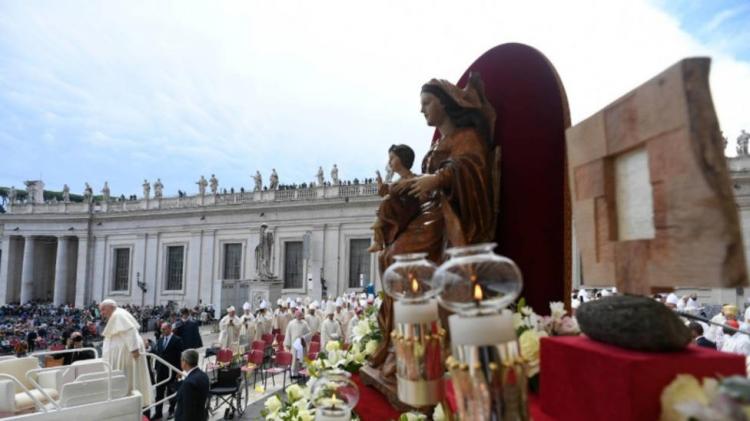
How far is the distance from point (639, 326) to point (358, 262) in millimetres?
30879

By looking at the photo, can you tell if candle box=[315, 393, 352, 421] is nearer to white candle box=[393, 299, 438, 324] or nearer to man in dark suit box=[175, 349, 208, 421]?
white candle box=[393, 299, 438, 324]

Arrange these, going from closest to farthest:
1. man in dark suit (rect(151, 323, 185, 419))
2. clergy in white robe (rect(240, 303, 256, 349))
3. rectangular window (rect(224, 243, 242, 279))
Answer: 1. man in dark suit (rect(151, 323, 185, 419))
2. clergy in white robe (rect(240, 303, 256, 349))
3. rectangular window (rect(224, 243, 242, 279))

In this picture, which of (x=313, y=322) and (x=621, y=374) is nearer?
(x=621, y=374)

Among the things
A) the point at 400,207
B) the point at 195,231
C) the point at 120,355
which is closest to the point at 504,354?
the point at 400,207

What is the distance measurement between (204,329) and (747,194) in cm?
2925

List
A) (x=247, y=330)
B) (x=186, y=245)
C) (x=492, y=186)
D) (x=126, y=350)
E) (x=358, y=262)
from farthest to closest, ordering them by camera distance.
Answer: (x=186, y=245) → (x=358, y=262) → (x=247, y=330) → (x=126, y=350) → (x=492, y=186)

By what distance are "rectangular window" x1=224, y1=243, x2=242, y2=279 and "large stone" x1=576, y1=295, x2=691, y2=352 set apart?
35440 millimetres

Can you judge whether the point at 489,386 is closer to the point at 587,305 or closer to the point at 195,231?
the point at 587,305

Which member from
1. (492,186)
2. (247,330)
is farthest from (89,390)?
(247,330)

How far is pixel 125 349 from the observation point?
765cm

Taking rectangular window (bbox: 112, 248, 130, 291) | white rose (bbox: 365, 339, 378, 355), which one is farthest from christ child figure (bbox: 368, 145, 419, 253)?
rectangular window (bbox: 112, 248, 130, 291)

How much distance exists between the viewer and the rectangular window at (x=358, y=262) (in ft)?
104

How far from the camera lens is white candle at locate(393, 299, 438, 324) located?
164 centimetres

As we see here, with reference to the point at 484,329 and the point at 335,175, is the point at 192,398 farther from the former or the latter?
the point at 335,175
